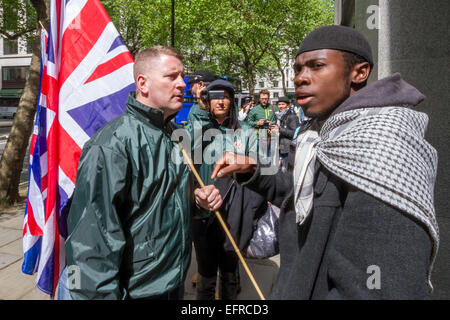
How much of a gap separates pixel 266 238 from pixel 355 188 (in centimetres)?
129

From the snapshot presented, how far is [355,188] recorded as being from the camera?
43.2 inches

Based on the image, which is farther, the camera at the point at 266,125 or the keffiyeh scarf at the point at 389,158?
the camera at the point at 266,125

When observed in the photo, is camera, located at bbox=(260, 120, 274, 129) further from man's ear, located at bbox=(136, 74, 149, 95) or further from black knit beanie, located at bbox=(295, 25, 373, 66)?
black knit beanie, located at bbox=(295, 25, 373, 66)

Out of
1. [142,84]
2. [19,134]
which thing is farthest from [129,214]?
[19,134]

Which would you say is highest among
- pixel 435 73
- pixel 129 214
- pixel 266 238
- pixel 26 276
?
pixel 435 73

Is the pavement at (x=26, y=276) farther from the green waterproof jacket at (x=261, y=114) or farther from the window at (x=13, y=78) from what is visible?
the window at (x=13, y=78)

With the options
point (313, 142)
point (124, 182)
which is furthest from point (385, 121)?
point (124, 182)

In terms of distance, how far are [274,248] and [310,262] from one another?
41.7 inches

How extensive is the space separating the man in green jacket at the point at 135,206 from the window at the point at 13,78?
5243 cm

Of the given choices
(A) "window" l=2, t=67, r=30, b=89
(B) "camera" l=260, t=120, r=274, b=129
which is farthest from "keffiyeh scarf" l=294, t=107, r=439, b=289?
(A) "window" l=2, t=67, r=30, b=89

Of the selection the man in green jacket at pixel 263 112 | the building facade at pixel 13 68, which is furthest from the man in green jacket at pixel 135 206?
the building facade at pixel 13 68

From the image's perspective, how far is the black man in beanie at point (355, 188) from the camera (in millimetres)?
1002

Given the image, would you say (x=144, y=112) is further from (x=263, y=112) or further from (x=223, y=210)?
(x=263, y=112)

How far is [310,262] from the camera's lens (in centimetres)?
121
